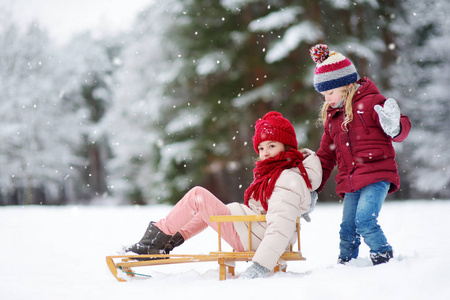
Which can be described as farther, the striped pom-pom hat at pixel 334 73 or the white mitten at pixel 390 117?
the striped pom-pom hat at pixel 334 73

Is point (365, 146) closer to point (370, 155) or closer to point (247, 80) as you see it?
point (370, 155)

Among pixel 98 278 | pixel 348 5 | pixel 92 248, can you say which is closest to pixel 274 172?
pixel 98 278

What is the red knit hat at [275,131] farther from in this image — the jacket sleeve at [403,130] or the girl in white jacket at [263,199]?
the jacket sleeve at [403,130]

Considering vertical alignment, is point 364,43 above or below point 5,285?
above

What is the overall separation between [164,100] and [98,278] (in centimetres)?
882

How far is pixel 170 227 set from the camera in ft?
9.75

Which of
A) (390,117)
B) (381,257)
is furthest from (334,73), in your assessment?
(381,257)

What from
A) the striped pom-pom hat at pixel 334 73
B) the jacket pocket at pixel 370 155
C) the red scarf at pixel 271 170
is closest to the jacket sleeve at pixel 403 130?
the jacket pocket at pixel 370 155

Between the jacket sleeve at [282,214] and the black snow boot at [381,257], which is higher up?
the jacket sleeve at [282,214]

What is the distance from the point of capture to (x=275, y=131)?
9.76 feet

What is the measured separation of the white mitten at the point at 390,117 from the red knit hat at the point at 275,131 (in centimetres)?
57

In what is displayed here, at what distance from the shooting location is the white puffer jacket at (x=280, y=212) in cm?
262

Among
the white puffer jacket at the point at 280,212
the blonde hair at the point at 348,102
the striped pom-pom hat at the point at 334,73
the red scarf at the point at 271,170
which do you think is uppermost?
the striped pom-pom hat at the point at 334,73

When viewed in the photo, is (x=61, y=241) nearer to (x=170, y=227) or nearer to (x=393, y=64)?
(x=170, y=227)
